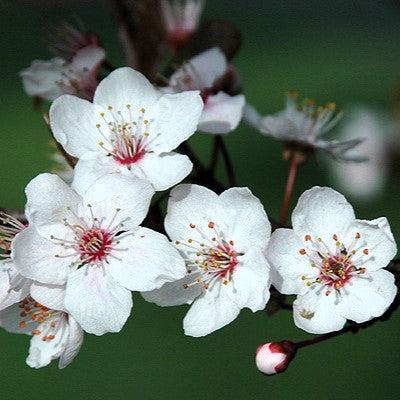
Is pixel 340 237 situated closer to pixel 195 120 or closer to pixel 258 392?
pixel 195 120

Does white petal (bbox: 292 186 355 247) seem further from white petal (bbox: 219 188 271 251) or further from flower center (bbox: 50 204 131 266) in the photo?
flower center (bbox: 50 204 131 266)

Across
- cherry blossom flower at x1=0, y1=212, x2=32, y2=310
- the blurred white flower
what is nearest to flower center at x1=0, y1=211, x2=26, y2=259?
cherry blossom flower at x1=0, y1=212, x2=32, y2=310

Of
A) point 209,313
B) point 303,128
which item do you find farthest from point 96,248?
point 303,128

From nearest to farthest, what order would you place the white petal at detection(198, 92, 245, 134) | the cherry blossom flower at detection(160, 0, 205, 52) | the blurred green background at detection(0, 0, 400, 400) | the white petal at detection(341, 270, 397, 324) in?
the white petal at detection(341, 270, 397, 324) < the white petal at detection(198, 92, 245, 134) < the cherry blossom flower at detection(160, 0, 205, 52) < the blurred green background at detection(0, 0, 400, 400)

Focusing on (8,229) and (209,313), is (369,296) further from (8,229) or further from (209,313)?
(8,229)

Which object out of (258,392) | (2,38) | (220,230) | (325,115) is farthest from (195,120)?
(2,38)

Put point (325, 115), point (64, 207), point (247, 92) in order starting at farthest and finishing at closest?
1. point (247, 92)
2. point (325, 115)
3. point (64, 207)

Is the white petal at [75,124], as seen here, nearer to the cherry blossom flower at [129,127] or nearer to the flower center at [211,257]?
the cherry blossom flower at [129,127]
